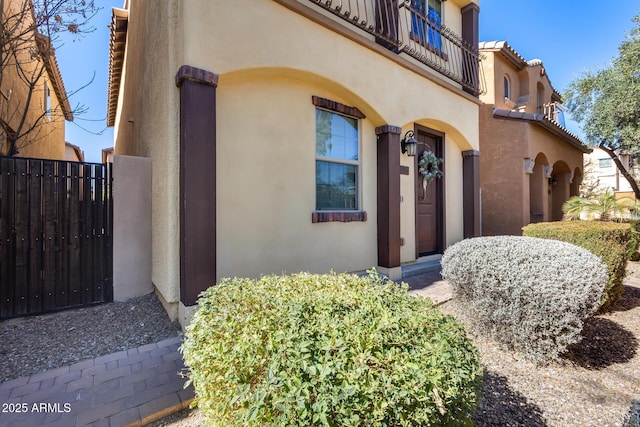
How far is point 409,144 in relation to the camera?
596 centimetres

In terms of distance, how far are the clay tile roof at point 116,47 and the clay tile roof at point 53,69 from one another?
1.31 m

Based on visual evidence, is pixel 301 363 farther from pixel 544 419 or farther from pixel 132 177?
pixel 132 177

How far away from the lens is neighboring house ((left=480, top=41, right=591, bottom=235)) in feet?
29.1

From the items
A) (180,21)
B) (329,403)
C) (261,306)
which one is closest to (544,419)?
(329,403)

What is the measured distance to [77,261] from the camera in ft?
13.1

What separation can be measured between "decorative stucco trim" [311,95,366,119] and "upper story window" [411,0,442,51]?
257 cm

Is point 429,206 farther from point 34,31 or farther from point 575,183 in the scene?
point 575,183

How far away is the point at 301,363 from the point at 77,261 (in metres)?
4.06

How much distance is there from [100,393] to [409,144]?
5690mm

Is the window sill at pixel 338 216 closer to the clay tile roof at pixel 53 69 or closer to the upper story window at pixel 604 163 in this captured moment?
the clay tile roof at pixel 53 69

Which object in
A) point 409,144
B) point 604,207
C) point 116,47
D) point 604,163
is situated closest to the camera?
point 409,144

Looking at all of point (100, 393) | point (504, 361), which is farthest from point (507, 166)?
point (100, 393)

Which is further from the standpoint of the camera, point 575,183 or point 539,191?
point 575,183

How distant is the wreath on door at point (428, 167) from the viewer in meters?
6.45
